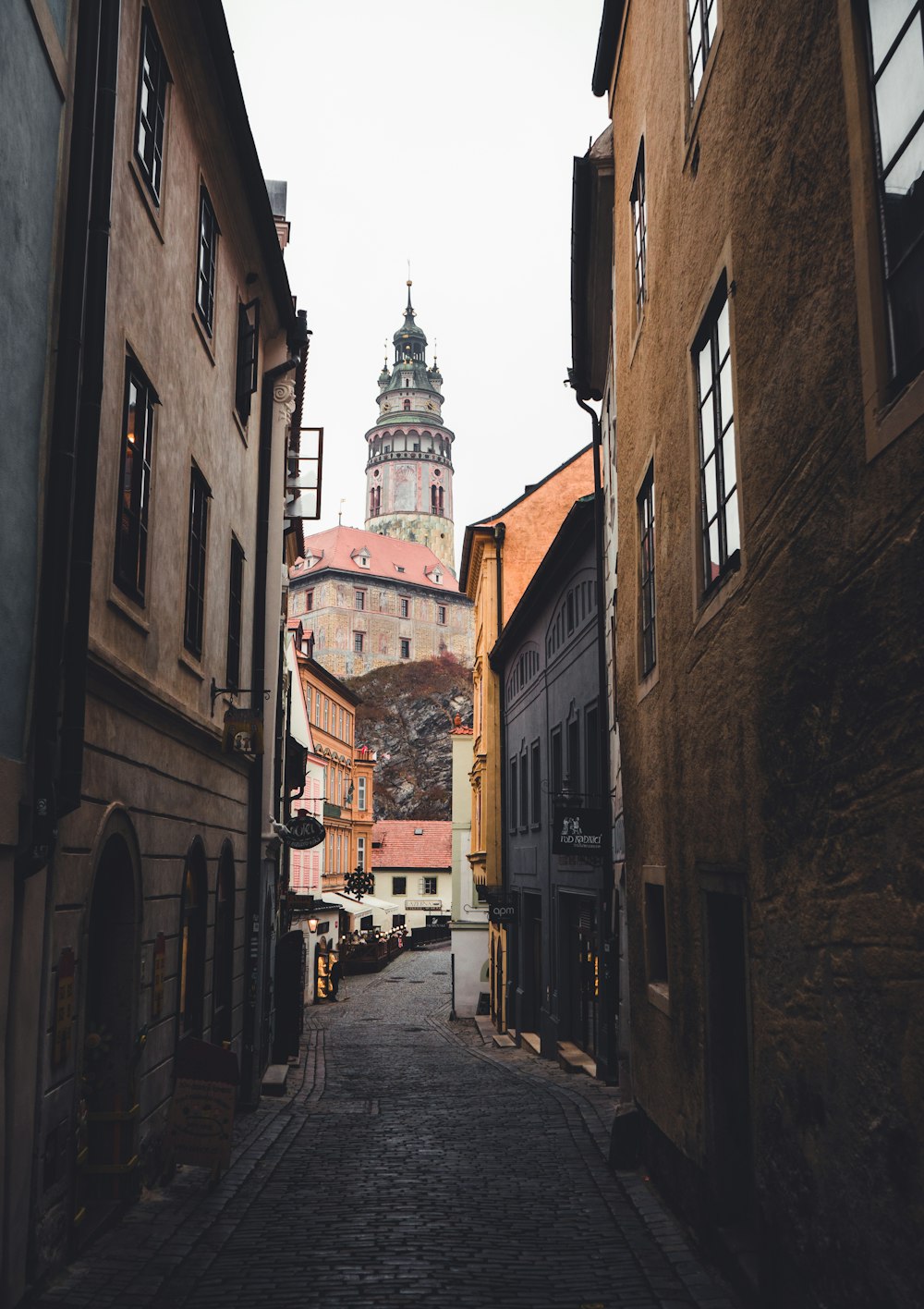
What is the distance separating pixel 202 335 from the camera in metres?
12.6

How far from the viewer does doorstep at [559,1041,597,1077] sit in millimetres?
18689

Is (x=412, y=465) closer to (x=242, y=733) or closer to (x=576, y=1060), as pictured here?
(x=576, y=1060)

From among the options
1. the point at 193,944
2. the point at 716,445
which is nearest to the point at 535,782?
the point at 193,944

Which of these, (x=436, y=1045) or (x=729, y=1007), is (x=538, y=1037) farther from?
(x=729, y=1007)

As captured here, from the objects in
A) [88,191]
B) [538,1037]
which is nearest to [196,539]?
[88,191]

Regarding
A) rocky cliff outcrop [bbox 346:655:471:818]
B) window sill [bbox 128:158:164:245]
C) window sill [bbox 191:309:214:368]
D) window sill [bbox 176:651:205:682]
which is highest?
rocky cliff outcrop [bbox 346:655:471:818]

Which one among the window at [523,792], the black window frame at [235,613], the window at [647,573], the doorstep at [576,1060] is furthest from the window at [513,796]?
the window at [647,573]

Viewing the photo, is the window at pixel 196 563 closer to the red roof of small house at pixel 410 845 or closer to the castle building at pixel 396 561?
the red roof of small house at pixel 410 845

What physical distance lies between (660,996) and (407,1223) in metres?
2.51

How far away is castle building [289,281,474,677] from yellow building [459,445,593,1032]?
6378 centimetres

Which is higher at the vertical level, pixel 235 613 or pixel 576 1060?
pixel 235 613

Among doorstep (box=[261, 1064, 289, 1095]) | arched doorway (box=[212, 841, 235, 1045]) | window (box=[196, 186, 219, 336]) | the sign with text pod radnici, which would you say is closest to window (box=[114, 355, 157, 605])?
window (box=[196, 186, 219, 336])

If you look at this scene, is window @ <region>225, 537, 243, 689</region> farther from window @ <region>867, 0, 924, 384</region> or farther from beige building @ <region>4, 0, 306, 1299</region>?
window @ <region>867, 0, 924, 384</region>

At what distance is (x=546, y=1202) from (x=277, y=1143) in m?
3.95
